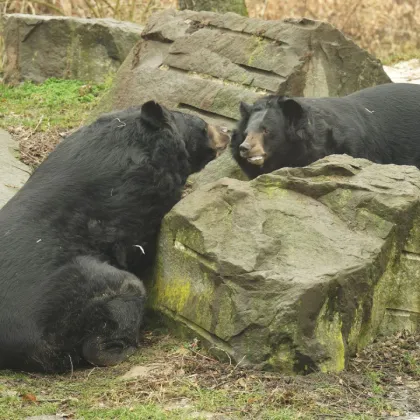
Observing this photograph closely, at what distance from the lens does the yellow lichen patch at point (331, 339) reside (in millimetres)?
A: 5293

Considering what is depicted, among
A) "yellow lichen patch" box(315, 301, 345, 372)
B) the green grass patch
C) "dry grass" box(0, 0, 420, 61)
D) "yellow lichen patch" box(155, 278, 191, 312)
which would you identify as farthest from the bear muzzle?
"dry grass" box(0, 0, 420, 61)

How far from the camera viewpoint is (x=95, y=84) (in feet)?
43.6

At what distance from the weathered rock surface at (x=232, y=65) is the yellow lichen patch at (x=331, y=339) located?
13.8 feet

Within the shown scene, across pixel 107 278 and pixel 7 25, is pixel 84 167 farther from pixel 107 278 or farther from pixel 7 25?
pixel 7 25

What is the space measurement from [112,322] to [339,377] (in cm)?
155

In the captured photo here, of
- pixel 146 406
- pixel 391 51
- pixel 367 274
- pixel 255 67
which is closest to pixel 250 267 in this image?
pixel 367 274

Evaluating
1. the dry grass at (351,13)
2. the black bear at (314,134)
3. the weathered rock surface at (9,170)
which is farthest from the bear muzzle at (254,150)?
the dry grass at (351,13)

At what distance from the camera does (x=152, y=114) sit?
21.7 feet

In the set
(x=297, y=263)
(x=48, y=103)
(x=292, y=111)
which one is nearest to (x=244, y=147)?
(x=292, y=111)

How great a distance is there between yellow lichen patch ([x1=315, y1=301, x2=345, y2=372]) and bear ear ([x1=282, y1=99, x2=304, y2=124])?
288cm

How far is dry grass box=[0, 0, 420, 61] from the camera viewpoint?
17.1 meters

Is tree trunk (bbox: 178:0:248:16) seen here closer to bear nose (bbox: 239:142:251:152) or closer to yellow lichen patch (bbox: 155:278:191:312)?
bear nose (bbox: 239:142:251:152)

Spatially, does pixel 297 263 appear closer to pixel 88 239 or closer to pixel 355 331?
pixel 355 331

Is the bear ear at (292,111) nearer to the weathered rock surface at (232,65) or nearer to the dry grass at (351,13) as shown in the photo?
the weathered rock surface at (232,65)
